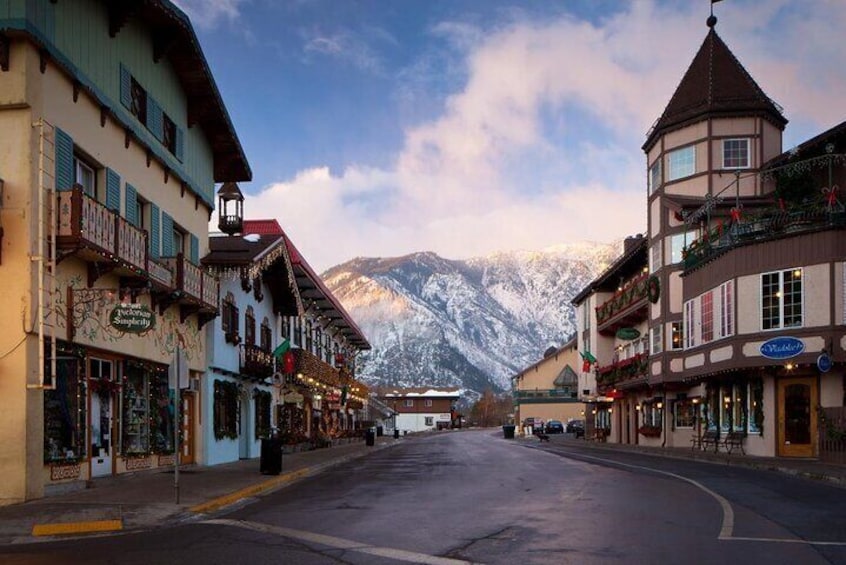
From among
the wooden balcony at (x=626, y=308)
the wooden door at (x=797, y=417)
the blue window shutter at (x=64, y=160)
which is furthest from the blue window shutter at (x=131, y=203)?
the wooden balcony at (x=626, y=308)

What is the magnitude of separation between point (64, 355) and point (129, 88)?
6.91 m

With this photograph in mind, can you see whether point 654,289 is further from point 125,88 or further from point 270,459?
point 125,88

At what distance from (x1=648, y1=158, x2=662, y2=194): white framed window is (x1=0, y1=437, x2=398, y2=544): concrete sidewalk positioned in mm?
28465

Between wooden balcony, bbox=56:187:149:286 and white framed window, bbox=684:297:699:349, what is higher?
wooden balcony, bbox=56:187:149:286

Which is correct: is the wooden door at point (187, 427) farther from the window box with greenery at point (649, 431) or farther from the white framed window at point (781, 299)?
the window box with greenery at point (649, 431)

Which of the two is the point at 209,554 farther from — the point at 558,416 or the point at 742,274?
the point at 558,416

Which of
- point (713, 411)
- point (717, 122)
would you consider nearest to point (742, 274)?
point (713, 411)

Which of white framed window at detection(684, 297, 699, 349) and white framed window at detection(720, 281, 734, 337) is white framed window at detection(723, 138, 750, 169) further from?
white framed window at detection(720, 281, 734, 337)

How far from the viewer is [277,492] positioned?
62.3ft

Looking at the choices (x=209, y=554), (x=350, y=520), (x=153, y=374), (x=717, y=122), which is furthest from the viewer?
(x=717, y=122)

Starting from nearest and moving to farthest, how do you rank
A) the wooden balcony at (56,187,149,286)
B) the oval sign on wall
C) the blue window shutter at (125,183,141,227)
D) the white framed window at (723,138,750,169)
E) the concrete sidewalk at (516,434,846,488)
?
the wooden balcony at (56,187,149,286) → the blue window shutter at (125,183,141,227) → the concrete sidewalk at (516,434,846,488) → the oval sign on wall → the white framed window at (723,138,750,169)

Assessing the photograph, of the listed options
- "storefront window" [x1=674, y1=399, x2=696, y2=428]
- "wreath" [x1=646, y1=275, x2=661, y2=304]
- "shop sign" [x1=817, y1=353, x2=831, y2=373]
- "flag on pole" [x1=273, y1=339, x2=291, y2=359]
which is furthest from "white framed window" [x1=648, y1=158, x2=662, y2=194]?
"flag on pole" [x1=273, y1=339, x2=291, y2=359]

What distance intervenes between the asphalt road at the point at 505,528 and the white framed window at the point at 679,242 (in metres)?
23.3

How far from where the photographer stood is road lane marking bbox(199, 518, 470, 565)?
31.4 feet
